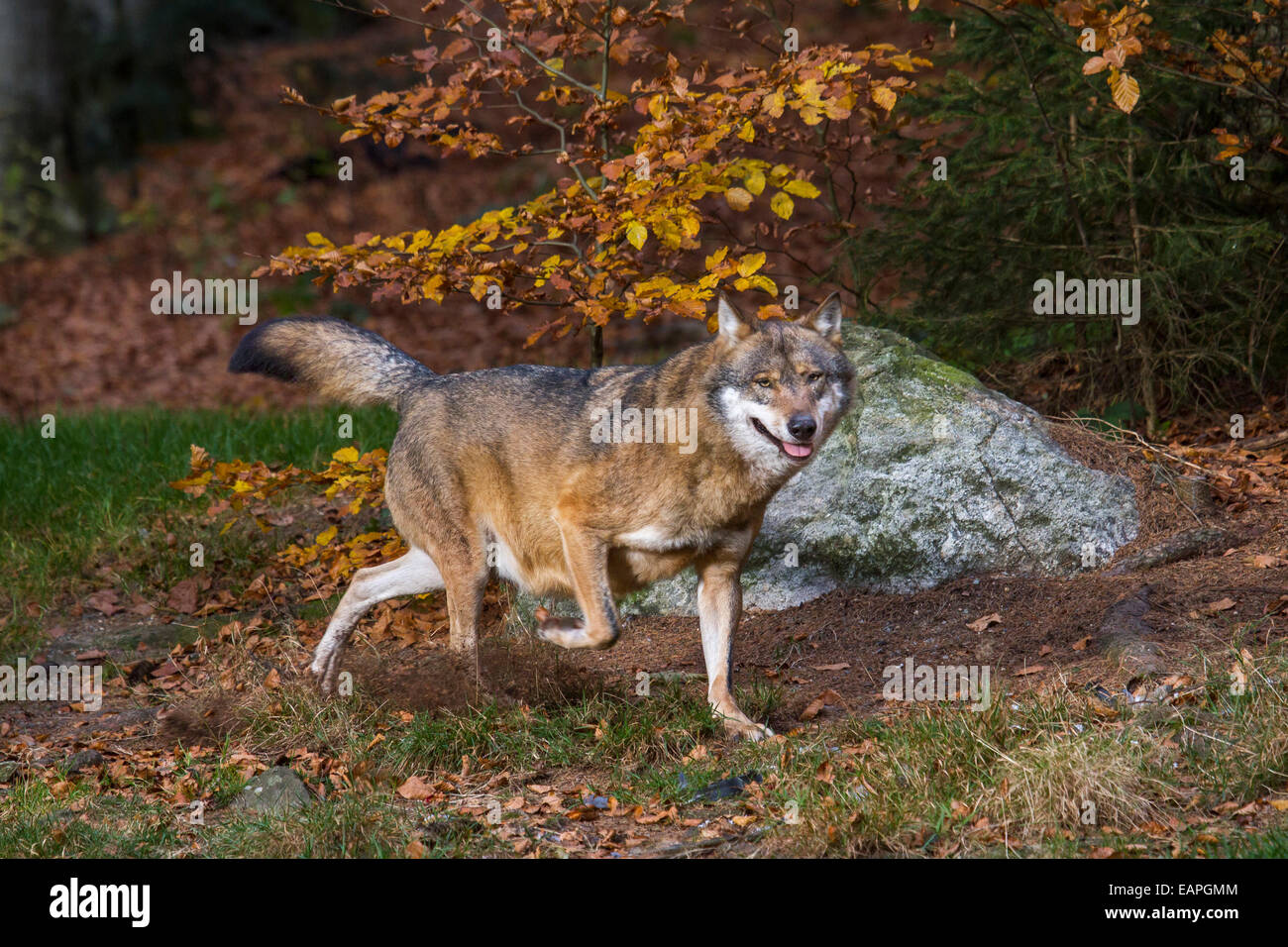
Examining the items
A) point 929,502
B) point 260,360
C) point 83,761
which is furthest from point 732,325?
point 83,761

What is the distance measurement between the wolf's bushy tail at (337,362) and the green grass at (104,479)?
2477 mm

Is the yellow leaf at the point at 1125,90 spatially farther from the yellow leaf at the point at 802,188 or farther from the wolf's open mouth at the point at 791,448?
the wolf's open mouth at the point at 791,448

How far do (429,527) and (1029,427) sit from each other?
3675 mm

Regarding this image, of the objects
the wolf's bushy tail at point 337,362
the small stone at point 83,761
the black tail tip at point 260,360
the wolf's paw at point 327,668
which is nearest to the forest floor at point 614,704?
the small stone at point 83,761

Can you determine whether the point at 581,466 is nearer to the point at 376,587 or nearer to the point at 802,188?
the point at 376,587

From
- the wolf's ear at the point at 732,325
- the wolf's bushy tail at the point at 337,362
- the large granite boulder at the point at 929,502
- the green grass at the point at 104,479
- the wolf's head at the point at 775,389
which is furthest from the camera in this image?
the green grass at the point at 104,479

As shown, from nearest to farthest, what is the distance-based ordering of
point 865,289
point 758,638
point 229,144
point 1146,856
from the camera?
point 1146,856, point 758,638, point 865,289, point 229,144

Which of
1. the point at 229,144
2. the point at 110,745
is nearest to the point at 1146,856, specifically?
the point at 110,745

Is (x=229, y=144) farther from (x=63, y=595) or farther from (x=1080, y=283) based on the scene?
(x=1080, y=283)

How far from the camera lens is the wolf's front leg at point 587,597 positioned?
6.15m

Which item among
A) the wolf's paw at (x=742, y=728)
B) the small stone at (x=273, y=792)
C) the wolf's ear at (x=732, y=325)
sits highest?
the wolf's ear at (x=732, y=325)

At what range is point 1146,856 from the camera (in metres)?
4.31

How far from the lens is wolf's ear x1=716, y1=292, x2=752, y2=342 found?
623 cm

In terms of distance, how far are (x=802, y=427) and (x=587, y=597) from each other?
1378 mm
